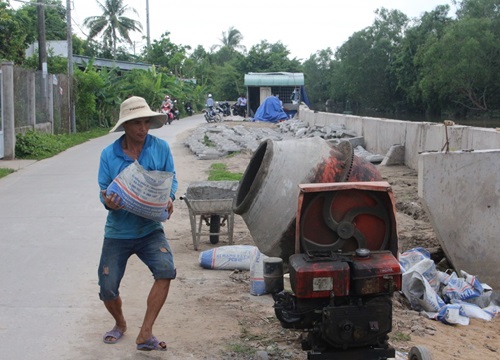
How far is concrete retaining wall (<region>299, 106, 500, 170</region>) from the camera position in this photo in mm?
11211

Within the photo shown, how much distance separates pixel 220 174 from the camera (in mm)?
14297

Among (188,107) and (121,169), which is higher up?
(121,169)

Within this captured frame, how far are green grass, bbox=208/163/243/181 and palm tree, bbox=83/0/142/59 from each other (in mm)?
42765

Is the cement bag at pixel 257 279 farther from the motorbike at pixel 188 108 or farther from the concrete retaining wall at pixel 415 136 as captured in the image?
the motorbike at pixel 188 108

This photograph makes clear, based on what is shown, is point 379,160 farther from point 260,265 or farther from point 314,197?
point 314,197

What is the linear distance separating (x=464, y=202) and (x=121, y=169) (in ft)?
14.5

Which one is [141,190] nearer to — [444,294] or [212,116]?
[444,294]

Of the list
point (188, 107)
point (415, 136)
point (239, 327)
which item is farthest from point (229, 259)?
point (188, 107)

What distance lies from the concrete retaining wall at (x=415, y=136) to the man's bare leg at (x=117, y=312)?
4.50 m

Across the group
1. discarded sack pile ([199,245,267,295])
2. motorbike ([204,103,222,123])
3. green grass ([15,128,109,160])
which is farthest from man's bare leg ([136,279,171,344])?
motorbike ([204,103,222,123])

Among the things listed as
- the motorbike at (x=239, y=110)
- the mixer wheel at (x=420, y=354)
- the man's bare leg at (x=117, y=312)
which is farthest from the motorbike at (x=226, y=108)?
the mixer wheel at (x=420, y=354)

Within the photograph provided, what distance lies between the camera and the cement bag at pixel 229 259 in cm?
727

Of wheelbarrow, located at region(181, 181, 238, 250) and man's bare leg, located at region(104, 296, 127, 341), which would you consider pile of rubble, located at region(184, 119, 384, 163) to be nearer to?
wheelbarrow, located at region(181, 181, 238, 250)

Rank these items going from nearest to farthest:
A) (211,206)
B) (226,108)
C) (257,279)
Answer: (257,279)
(211,206)
(226,108)
